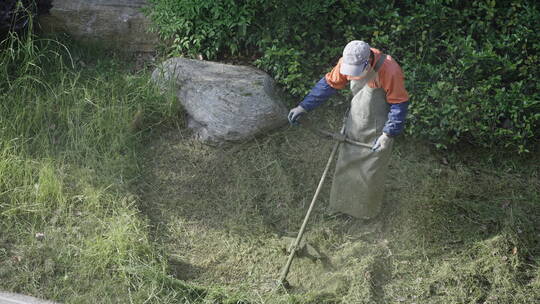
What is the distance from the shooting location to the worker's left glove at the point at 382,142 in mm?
4254

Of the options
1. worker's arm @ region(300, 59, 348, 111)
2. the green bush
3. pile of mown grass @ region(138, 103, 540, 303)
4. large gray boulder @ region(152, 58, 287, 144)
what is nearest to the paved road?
pile of mown grass @ region(138, 103, 540, 303)

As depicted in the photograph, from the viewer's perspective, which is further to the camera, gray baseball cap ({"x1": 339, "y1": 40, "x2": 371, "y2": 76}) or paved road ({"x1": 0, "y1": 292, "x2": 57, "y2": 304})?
paved road ({"x1": 0, "y1": 292, "x2": 57, "y2": 304})

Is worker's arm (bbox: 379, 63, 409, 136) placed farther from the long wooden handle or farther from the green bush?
the green bush

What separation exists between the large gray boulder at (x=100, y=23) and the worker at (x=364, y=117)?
2.39 meters

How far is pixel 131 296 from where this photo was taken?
4.29 m

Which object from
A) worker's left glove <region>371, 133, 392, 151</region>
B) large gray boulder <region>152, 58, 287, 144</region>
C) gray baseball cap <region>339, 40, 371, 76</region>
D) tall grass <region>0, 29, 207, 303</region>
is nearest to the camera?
gray baseball cap <region>339, 40, 371, 76</region>

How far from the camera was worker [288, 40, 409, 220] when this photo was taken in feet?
13.6

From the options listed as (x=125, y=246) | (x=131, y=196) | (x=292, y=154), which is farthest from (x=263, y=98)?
(x=125, y=246)

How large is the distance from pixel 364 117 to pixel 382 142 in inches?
12.3

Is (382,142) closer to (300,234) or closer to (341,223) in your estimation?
(300,234)

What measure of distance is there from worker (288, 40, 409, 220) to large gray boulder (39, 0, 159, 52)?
239 centimetres

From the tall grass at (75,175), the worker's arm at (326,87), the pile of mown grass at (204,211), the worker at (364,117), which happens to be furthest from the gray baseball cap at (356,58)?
the tall grass at (75,175)

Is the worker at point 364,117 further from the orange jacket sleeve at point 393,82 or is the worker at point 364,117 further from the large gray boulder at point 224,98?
the large gray boulder at point 224,98

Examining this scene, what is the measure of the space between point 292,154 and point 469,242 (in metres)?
1.58
